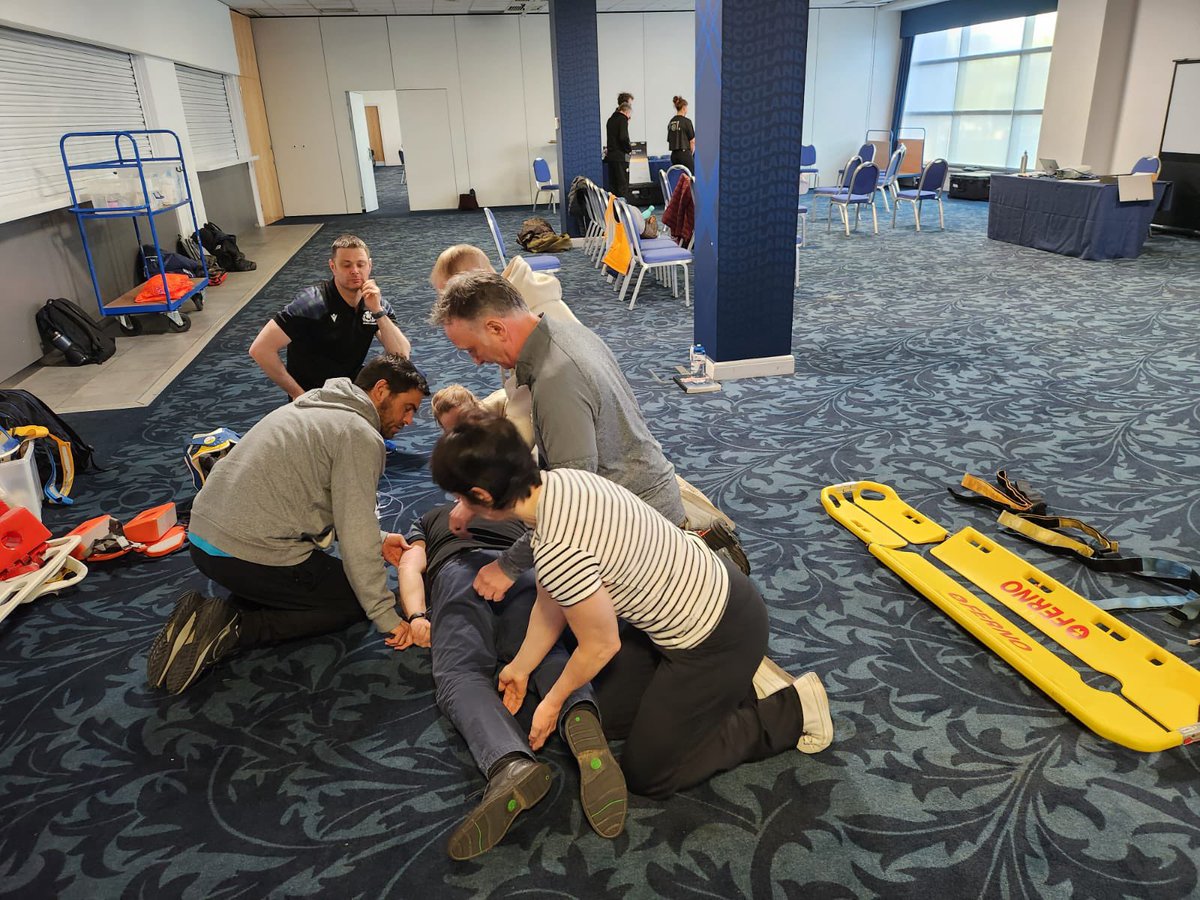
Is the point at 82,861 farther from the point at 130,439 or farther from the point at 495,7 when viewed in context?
the point at 495,7

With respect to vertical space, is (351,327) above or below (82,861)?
above

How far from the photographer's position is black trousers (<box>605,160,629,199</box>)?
35.6 feet

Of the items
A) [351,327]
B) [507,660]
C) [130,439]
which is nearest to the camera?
[507,660]

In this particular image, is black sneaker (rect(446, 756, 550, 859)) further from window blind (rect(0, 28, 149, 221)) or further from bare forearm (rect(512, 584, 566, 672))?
window blind (rect(0, 28, 149, 221))

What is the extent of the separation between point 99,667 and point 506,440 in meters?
1.83

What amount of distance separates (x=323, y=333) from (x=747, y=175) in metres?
2.57

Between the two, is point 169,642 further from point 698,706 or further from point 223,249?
point 223,249

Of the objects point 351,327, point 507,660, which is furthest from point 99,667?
point 351,327

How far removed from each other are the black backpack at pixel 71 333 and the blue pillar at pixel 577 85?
19.8ft

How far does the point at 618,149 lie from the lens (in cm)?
1075

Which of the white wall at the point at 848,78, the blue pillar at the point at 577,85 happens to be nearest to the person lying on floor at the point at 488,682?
the blue pillar at the point at 577,85

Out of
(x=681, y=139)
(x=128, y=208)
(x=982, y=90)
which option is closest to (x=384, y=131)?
(x=681, y=139)

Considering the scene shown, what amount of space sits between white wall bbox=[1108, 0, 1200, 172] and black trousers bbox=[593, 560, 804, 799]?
1092 centimetres

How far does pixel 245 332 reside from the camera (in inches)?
263
